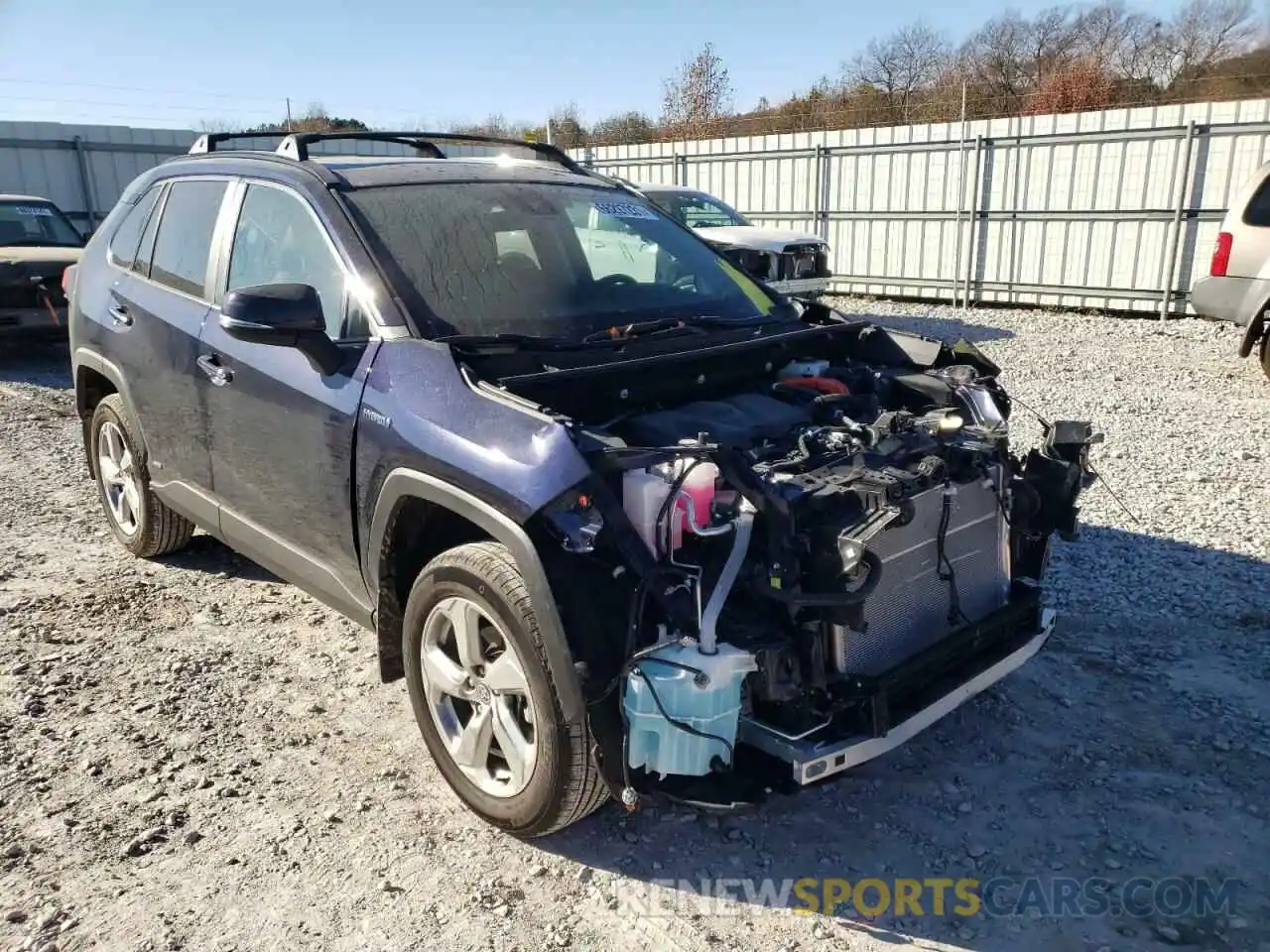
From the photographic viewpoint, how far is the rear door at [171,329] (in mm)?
4156

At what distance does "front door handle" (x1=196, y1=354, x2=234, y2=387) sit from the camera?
151 inches

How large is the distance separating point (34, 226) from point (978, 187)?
12290 millimetres

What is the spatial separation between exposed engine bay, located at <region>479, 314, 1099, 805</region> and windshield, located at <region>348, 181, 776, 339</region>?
55 centimetres

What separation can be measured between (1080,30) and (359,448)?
33.6 metres

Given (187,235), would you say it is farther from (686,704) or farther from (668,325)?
(686,704)

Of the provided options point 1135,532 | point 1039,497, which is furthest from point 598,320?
point 1135,532

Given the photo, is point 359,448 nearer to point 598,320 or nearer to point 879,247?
point 598,320

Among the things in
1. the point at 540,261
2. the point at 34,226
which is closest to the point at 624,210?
the point at 540,261

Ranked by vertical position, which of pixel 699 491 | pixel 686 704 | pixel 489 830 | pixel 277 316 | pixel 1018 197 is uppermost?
pixel 1018 197

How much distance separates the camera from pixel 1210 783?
3.29 m

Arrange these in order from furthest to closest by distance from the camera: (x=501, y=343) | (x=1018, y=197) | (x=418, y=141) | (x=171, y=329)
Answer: (x=1018, y=197) < (x=418, y=141) < (x=171, y=329) < (x=501, y=343)

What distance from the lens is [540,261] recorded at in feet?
12.6

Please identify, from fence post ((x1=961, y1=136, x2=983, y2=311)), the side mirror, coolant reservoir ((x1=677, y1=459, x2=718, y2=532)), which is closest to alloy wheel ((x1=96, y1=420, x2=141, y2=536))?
the side mirror

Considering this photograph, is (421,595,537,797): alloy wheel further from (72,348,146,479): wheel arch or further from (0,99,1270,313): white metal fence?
(0,99,1270,313): white metal fence
